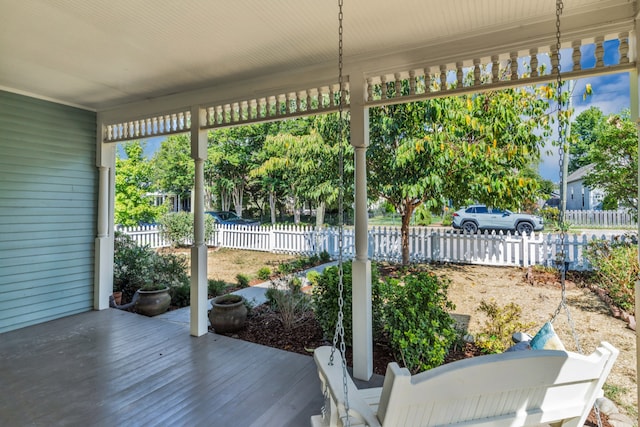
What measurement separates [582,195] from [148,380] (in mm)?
8591

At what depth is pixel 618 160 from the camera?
4.68 meters

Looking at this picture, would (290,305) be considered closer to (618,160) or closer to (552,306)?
(552,306)

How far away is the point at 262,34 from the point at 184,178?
12783mm

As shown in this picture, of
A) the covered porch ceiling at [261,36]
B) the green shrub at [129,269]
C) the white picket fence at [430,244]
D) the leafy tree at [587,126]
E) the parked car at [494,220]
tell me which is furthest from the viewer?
the parked car at [494,220]

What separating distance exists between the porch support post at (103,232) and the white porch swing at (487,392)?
4308 millimetres

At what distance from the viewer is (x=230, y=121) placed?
3.52 meters

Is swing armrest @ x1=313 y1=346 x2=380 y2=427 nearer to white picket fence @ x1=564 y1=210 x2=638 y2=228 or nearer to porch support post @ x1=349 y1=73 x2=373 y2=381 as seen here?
porch support post @ x1=349 y1=73 x2=373 y2=381

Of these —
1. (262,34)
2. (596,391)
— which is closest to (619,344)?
(596,391)

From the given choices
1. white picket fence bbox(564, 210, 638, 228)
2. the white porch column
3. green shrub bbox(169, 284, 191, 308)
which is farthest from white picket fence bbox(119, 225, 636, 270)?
the white porch column

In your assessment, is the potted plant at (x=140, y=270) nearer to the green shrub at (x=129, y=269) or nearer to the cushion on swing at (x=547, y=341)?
the green shrub at (x=129, y=269)

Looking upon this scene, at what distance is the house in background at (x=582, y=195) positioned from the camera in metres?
5.35

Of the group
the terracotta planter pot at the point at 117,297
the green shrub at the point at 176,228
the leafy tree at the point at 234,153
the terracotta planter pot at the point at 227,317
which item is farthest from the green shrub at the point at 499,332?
the leafy tree at the point at 234,153

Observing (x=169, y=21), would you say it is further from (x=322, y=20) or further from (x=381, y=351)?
(x=381, y=351)

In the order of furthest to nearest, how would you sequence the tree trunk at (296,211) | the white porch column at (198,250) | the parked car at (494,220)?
the tree trunk at (296,211)
the parked car at (494,220)
the white porch column at (198,250)
